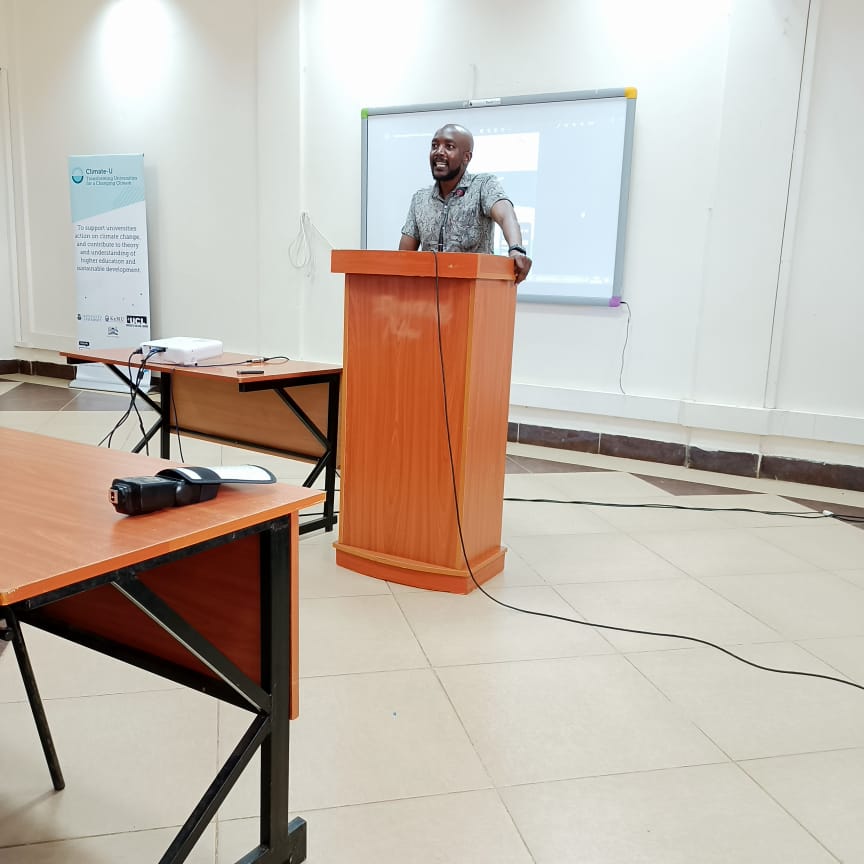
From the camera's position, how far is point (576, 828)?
151 centimetres

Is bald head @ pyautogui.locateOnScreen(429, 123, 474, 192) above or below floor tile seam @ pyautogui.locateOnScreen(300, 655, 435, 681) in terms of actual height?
above

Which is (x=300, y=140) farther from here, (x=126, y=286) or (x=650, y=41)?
(x=650, y=41)

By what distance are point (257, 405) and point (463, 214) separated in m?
1.21

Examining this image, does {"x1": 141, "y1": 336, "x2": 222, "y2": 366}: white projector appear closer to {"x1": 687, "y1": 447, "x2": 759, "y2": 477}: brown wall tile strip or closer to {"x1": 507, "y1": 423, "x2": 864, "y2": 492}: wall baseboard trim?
{"x1": 507, "y1": 423, "x2": 864, "y2": 492}: wall baseboard trim

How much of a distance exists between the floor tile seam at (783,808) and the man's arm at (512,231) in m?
1.55

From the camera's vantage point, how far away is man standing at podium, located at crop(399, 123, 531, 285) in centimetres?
283

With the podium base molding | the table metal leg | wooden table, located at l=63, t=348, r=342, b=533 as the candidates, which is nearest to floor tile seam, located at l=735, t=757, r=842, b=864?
the podium base molding

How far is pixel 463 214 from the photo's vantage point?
2924mm

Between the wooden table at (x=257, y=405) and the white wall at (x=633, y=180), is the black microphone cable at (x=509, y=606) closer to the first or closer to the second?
the wooden table at (x=257, y=405)

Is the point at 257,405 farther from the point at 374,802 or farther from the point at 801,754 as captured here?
the point at 801,754

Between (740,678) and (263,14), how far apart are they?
219 inches

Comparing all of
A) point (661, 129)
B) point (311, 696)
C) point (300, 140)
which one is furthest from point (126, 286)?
point (311, 696)

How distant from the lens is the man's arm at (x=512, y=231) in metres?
2.57

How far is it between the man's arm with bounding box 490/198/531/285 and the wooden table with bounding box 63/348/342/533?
33.1 inches
